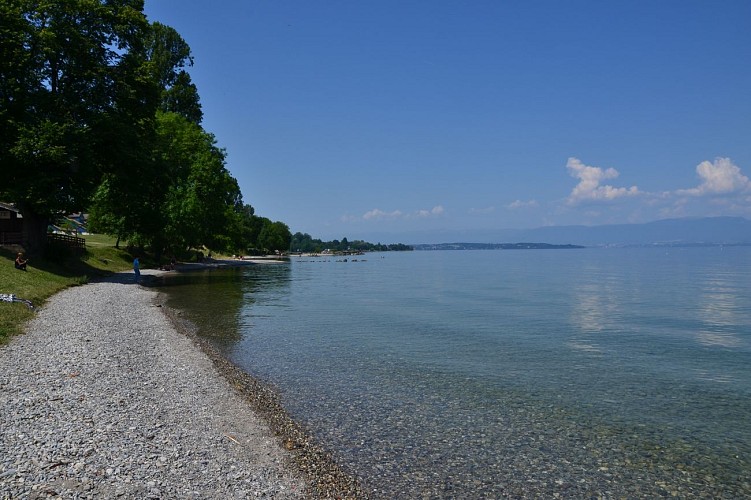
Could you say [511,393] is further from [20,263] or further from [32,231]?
[32,231]

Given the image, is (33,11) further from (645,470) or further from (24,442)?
(645,470)

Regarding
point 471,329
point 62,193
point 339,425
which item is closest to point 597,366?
point 471,329

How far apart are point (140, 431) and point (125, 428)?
1.22ft

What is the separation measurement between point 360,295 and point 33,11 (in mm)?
37469

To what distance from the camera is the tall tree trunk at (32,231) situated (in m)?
44.6

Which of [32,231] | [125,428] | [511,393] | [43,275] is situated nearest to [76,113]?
[32,231]

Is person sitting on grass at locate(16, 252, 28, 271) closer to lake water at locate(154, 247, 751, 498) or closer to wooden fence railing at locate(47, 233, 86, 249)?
lake water at locate(154, 247, 751, 498)

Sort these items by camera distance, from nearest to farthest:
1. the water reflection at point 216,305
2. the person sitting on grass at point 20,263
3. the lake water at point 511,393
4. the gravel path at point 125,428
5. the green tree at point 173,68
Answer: the gravel path at point 125,428 → the lake water at point 511,393 → the water reflection at point 216,305 → the person sitting on grass at point 20,263 → the green tree at point 173,68

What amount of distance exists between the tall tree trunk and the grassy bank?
3.91 ft

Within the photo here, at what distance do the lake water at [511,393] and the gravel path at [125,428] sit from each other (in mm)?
2054

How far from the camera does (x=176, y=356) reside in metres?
→ 19.8

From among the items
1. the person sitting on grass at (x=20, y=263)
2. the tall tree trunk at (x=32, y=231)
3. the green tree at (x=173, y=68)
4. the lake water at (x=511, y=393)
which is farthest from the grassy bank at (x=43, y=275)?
the green tree at (x=173, y=68)

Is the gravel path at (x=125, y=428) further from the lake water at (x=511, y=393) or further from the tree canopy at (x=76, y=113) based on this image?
the tree canopy at (x=76, y=113)

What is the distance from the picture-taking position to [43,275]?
3962cm
